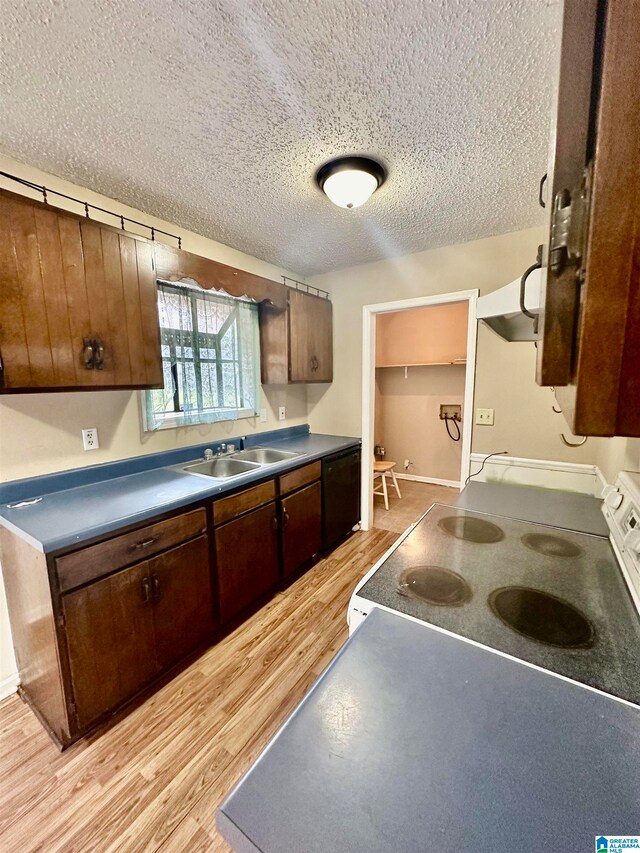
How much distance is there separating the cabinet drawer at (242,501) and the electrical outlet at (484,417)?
1.55m

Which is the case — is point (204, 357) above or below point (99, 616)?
above

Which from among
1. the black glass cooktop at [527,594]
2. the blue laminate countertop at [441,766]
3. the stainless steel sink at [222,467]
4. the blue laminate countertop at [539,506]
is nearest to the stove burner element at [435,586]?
the black glass cooktop at [527,594]

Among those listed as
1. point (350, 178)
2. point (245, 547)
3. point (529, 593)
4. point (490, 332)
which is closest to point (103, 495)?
point (245, 547)

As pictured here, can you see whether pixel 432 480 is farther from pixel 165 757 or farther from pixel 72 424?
pixel 72 424

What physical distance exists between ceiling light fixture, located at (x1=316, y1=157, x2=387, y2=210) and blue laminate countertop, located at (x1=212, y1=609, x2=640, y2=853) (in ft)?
6.01

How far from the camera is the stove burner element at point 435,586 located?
0.90 metres

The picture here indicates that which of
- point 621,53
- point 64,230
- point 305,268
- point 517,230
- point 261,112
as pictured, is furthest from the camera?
point 305,268

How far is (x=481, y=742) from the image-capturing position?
1.81ft

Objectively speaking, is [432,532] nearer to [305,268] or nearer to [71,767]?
[71,767]

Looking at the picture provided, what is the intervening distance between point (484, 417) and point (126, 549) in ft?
7.63

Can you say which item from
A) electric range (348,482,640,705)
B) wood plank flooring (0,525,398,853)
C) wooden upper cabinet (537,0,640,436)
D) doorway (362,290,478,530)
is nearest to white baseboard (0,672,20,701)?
wood plank flooring (0,525,398,853)

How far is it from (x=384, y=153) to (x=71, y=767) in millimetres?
2765

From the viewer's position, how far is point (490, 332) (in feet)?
7.99

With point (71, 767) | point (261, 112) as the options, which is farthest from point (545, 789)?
point (261, 112)
